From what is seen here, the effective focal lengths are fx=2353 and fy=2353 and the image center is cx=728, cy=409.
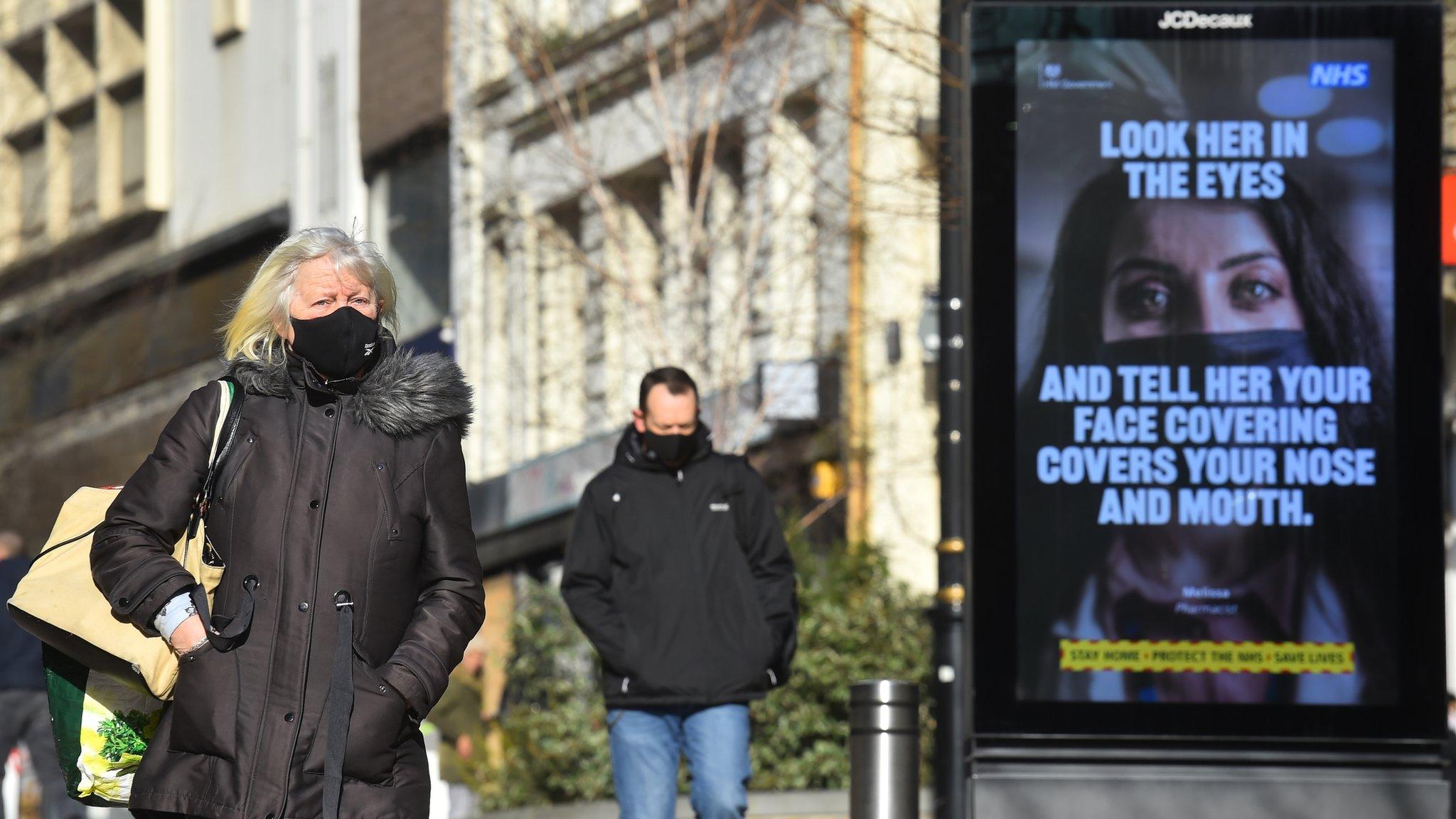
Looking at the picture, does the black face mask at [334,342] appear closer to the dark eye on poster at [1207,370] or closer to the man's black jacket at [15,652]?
the dark eye on poster at [1207,370]

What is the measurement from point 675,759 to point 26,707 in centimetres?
625

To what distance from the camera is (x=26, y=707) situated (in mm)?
13141

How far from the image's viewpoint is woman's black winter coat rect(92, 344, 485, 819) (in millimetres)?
4762

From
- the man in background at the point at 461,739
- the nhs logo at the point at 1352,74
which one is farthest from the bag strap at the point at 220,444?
the man in background at the point at 461,739

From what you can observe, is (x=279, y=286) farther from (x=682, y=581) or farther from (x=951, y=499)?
(x=951, y=499)

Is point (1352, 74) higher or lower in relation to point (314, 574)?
higher

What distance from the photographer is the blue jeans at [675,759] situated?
802 cm

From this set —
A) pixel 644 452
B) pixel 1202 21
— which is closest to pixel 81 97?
pixel 644 452

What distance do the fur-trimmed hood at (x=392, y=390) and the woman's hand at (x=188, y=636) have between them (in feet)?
1.78

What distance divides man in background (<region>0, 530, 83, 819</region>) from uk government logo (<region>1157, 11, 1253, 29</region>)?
755 centimetres

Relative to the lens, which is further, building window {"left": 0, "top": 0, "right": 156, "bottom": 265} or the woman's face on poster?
building window {"left": 0, "top": 0, "right": 156, "bottom": 265}

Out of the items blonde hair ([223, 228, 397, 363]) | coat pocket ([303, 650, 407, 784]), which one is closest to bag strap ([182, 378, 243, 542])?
blonde hair ([223, 228, 397, 363])

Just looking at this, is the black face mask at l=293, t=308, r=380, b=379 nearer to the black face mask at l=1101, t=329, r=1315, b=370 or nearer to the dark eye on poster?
the dark eye on poster

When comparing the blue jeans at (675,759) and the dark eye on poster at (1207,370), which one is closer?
the dark eye on poster at (1207,370)
